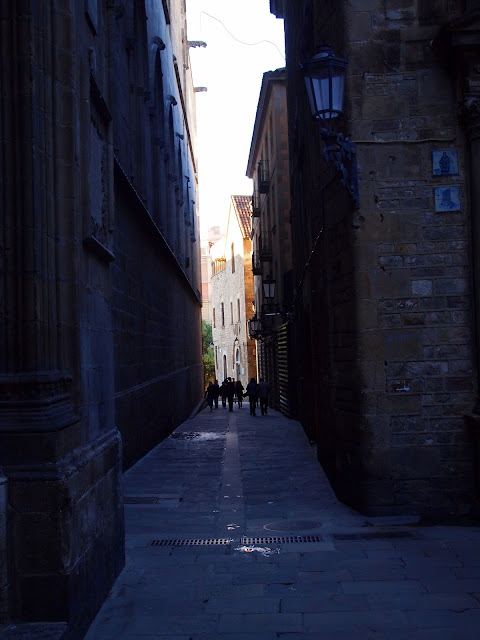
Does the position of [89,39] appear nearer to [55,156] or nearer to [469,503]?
[55,156]

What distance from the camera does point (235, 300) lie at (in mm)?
49938

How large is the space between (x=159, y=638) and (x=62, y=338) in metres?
1.94

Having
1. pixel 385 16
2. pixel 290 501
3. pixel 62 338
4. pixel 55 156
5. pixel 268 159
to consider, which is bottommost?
pixel 290 501

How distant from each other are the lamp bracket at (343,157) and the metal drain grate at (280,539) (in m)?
3.51

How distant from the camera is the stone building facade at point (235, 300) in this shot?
46781 mm

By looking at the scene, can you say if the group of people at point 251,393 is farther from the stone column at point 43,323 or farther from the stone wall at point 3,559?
the stone wall at point 3,559

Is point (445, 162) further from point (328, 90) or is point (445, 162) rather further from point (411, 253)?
point (328, 90)

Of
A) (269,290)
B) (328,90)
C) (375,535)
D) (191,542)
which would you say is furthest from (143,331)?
(269,290)

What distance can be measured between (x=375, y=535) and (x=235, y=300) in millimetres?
42819

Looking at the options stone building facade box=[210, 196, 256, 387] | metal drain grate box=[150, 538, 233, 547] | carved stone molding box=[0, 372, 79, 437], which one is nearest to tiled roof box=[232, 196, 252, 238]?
stone building facade box=[210, 196, 256, 387]

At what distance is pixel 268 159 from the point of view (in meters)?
31.0

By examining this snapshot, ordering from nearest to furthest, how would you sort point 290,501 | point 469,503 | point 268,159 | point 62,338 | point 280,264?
point 62,338, point 469,503, point 290,501, point 280,264, point 268,159

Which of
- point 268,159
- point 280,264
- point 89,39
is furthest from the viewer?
point 268,159

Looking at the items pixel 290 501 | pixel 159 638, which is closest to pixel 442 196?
pixel 290 501
